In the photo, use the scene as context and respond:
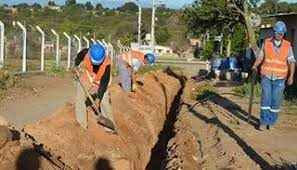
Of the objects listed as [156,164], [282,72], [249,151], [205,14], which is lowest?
[156,164]

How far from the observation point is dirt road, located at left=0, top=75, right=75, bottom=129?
41.9 feet

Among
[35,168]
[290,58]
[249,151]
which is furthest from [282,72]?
[35,168]

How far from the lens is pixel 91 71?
9633 millimetres

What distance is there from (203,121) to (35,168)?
6456 millimetres

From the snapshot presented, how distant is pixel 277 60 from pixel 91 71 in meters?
3.32

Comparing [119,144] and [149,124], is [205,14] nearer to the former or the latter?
[149,124]

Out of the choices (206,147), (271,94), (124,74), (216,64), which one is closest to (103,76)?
(206,147)

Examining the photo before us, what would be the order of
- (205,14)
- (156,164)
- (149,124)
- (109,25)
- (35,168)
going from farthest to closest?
(109,25) < (205,14) < (149,124) < (156,164) < (35,168)

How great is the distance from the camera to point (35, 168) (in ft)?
21.0

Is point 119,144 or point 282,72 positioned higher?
point 282,72

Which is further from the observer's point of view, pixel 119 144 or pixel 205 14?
pixel 205 14

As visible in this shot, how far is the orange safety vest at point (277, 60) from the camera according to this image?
10.2 metres

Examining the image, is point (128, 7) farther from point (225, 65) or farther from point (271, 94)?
point (271, 94)

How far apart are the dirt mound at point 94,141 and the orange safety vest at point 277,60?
9.27 feet
